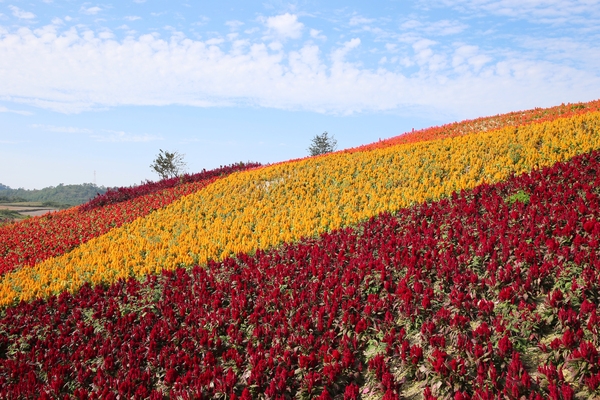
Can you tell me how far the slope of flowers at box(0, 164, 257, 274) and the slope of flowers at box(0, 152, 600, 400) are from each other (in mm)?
5360

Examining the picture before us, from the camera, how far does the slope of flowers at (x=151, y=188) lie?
65.1 ft

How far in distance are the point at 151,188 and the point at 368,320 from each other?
1720 centimetres

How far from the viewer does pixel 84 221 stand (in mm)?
16422

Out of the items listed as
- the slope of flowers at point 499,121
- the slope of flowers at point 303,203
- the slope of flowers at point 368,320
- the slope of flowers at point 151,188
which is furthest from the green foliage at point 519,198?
the slope of flowers at point 151,188

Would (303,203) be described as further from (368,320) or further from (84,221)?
(84,221)

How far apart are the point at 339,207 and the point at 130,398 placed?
276 inches

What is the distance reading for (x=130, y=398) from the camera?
5.09m

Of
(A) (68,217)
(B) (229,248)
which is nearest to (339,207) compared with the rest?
(B) (229,248)

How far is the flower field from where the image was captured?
4703 millimetres

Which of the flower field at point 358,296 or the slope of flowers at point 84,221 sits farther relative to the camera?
the slope of flowers at point 84,221

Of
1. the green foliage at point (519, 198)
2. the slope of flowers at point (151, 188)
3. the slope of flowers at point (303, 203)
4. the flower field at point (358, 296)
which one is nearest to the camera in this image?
the flower field at point (358, 296)

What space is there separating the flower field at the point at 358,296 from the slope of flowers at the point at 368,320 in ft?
0.08

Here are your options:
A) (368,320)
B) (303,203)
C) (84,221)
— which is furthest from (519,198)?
(84,221)

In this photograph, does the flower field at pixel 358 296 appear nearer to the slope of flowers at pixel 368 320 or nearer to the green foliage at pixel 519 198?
the slope of flowers at pixel 368 320
